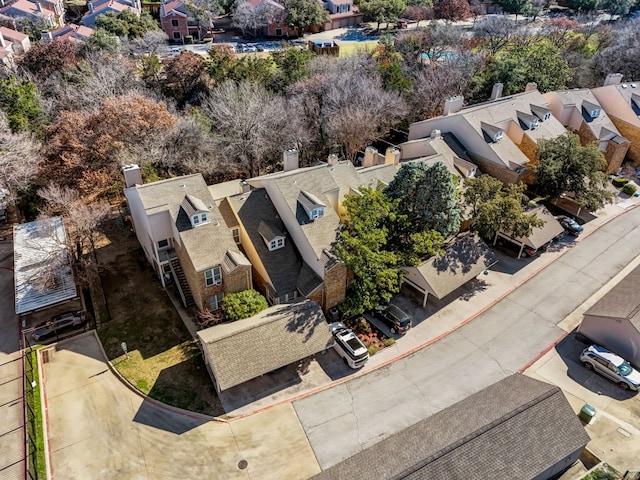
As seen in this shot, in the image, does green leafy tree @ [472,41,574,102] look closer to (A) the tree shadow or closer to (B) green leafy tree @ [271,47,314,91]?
(B) green leafy tree @ [271,47,314,91]

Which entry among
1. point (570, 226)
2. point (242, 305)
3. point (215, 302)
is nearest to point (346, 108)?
point (570, 226)

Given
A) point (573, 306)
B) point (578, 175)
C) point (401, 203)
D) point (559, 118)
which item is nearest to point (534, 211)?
point (578, 175)

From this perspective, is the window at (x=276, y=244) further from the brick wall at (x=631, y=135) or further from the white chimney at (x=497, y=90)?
the brick wall at (x=631, y=135)

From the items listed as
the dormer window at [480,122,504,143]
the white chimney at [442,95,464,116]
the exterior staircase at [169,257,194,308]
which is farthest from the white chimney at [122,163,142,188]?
the dormer window at [480,122,504,143]

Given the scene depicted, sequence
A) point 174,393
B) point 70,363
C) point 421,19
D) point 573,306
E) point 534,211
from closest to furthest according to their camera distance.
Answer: point 174,393 < point 70,363 < point 573,306 < point 534,211 < point 421,19

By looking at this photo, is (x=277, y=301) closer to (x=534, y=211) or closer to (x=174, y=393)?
→ (x=174, y=393)

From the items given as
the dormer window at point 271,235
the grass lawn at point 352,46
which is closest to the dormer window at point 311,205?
the dormer window at point 271,235
